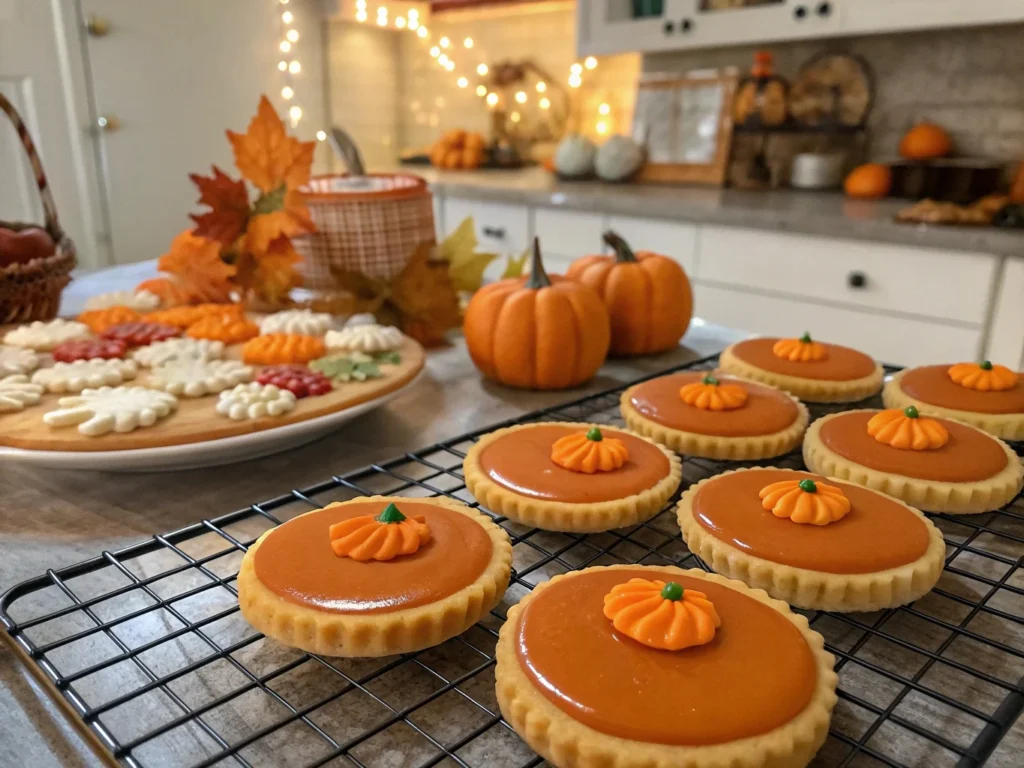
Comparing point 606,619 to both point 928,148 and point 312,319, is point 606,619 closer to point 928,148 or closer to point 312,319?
point 312,319

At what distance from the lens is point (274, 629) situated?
626 mm

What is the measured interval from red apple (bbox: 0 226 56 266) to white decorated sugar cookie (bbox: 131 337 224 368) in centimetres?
28

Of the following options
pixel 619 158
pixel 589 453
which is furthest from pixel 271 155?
pixel 619 158

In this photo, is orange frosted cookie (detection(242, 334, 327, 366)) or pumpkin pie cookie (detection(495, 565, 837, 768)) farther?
orange frosted cookie (detection(242, 334, 327, 366))

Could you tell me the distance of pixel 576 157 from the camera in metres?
3.38

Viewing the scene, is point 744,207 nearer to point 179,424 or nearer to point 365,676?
point 179,424

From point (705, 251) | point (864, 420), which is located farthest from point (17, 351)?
point (705, 251)

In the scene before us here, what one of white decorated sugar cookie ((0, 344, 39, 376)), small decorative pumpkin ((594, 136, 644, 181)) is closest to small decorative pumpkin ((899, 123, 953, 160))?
small decorative pumpkin ((594, 136, 644, 181))

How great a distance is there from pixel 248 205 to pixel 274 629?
100cm

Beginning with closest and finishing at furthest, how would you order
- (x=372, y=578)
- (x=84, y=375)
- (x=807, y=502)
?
1. (x=372, y=578)
2. (x=807, y=502)
3. (x=84, y=375)

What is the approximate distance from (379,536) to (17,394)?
57 centimetres

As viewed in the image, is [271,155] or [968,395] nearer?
[968,395]

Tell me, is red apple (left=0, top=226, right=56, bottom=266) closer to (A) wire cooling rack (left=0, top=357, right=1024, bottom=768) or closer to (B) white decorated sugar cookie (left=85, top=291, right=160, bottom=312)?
(B) white decorated sugar cookie (left=85, top=291, right=160, bottom=312)

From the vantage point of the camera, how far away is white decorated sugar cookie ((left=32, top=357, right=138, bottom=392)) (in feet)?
3.33
